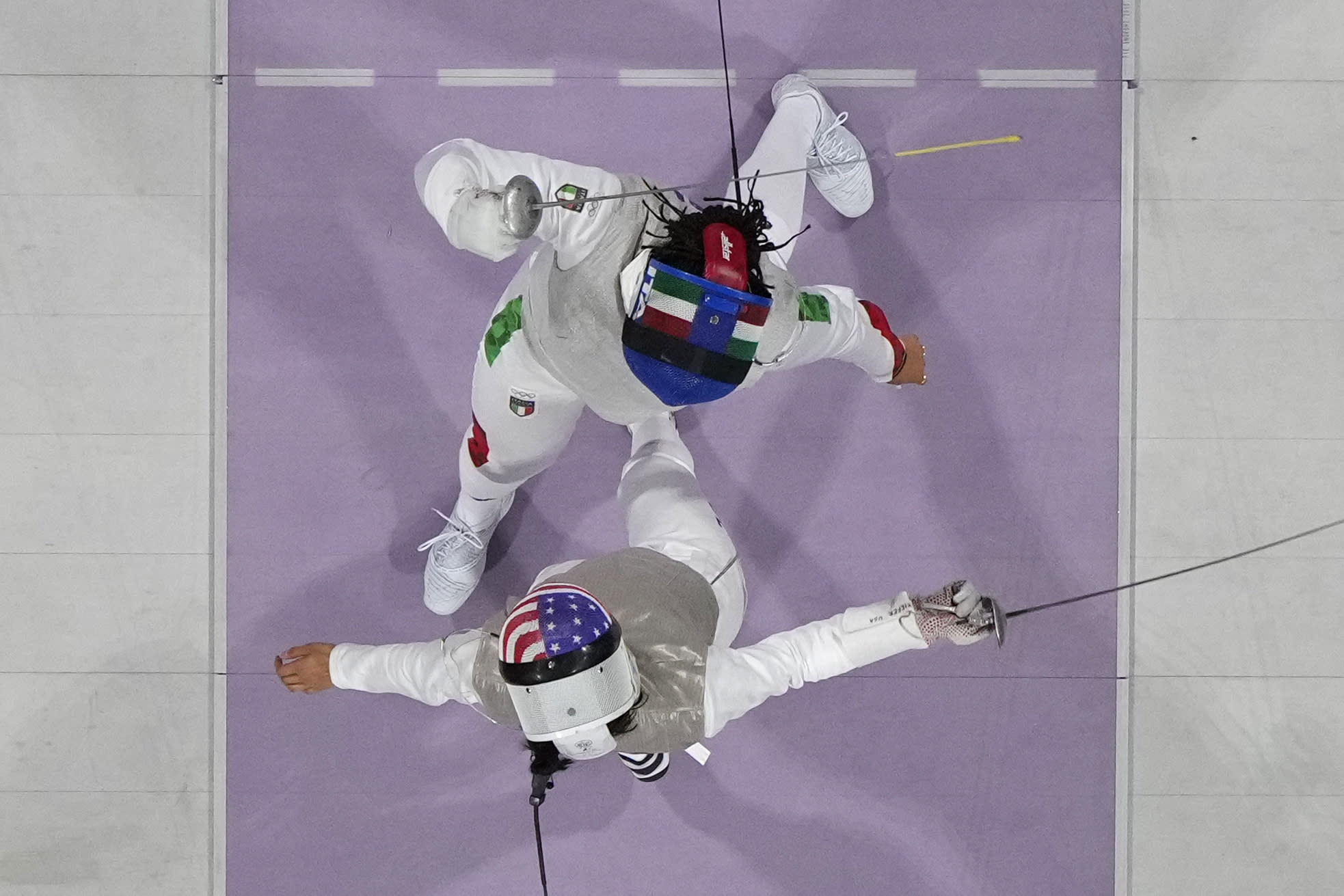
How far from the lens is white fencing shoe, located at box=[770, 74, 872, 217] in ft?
8.27

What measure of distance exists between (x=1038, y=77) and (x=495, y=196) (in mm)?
1788

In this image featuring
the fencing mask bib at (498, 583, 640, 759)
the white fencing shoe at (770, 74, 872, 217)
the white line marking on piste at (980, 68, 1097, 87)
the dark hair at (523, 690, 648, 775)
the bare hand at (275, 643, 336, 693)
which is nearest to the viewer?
the fencing mask bib at (498, 583, 640, 759)

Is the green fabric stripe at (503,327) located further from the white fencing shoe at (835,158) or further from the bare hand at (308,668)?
the white fencing shoe at (835,158)

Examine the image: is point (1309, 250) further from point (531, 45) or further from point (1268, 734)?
point (531, 45)

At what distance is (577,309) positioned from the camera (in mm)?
1604

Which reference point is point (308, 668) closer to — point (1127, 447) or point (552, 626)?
point (552, 626)

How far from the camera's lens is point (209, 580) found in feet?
8.59

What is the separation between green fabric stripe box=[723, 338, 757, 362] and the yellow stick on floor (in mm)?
1317

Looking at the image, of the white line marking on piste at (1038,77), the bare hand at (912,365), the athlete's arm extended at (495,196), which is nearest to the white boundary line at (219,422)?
the athlete's arm extended at (495,196)

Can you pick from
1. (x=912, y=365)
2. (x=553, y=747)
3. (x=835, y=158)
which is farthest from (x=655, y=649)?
(x=835, y=158)

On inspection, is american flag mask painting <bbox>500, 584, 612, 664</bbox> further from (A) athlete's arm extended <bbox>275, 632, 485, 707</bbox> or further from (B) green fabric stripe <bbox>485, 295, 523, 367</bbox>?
(B) green fabric stripe <bbox>485, 295, 523, 367</bbox>

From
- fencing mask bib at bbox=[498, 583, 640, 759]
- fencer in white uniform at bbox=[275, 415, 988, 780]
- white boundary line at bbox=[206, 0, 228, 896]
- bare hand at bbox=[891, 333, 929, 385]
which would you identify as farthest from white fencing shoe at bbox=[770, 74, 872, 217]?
white boundary line at bbox=[206, 0, 228, 896]

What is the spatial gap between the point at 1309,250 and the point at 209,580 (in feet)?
10.1

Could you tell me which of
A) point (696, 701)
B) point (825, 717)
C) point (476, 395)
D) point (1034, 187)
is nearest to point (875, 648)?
point (696, 701)
